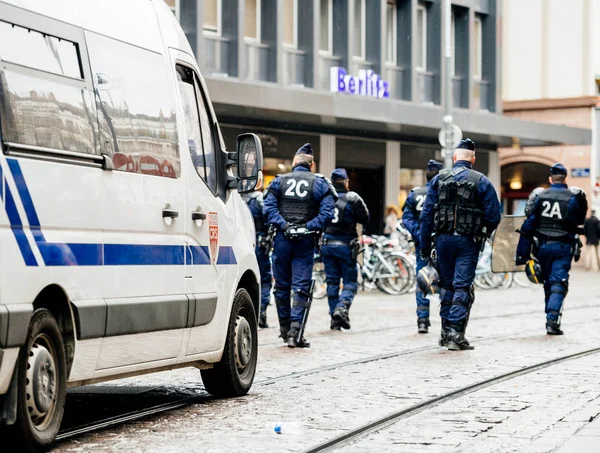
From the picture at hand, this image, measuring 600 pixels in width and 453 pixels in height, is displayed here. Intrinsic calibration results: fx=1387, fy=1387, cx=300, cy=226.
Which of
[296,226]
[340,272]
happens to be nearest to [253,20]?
[340,272]

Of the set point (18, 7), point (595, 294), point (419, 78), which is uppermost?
point (419, 78)

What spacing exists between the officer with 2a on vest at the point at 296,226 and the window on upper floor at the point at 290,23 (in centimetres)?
1883

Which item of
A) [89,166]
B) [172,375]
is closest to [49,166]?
[89,166]

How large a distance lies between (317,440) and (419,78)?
97.6ft

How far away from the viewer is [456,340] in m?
12.7

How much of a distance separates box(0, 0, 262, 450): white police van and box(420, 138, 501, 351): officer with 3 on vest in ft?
12.6

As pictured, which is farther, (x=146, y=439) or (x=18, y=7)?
(x=146, y=439)

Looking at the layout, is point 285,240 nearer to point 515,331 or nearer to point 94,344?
point 515,331

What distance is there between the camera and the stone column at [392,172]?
118 feet

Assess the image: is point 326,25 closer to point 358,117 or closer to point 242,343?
point 358,117

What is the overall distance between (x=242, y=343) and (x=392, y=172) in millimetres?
27068

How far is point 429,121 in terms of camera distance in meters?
33.8

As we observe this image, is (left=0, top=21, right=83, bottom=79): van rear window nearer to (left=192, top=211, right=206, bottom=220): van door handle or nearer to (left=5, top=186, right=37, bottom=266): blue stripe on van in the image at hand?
(left=5, top=186, right=37, bottom=266): blue stripe on van

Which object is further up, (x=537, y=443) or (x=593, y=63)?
(x=593, y=63)
